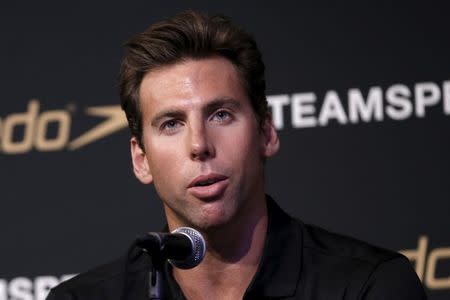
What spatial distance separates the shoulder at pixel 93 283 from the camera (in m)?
2.64

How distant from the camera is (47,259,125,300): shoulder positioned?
264cm

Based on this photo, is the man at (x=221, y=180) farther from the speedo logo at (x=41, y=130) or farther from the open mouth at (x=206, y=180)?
the speedo logo at (x=41, y=130)

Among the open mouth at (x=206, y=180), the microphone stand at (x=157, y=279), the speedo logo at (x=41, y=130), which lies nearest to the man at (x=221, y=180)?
the open mouth at (x=206, y=180)

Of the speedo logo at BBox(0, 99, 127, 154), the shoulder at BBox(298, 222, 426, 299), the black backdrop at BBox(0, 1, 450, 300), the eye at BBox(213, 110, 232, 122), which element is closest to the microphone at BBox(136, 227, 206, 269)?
the eye at BBox(213, 110, 232, 122)

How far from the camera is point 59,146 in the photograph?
355cm

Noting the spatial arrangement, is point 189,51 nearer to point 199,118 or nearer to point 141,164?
point 199,118

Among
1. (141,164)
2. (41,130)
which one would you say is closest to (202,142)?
(141,164)

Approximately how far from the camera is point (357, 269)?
8.03 feet

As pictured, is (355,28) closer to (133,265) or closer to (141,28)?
(141,28)

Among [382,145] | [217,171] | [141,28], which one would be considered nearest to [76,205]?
[141,28]

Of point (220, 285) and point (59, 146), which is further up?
point (59, 146)

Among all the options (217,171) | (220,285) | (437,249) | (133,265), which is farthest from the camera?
(437,249)

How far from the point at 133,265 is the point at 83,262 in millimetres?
853

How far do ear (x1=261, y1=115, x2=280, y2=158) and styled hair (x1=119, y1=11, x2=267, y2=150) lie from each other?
0.09ft
